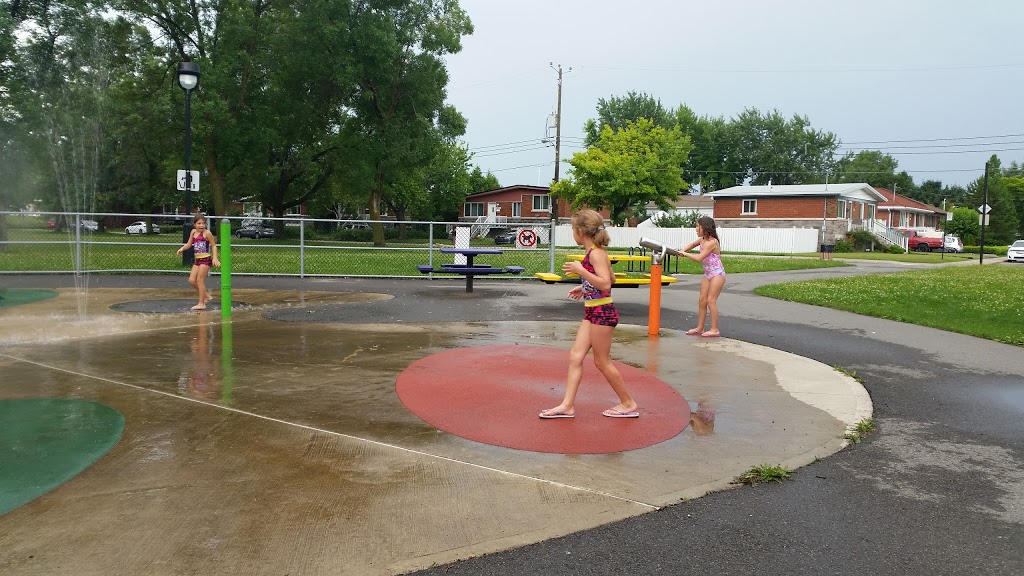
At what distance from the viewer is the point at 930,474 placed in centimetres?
479

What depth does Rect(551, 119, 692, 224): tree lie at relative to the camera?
48.6 metres

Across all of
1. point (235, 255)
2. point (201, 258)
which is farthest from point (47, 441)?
point (235, 255)

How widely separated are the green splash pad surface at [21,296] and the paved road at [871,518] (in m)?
12.8

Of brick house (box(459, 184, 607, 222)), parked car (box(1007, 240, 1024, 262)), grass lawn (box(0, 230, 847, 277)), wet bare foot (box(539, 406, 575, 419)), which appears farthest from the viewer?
brick house (box(459, 184, 607, 222))

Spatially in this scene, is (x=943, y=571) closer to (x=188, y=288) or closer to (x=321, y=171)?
(x=188, y=288)

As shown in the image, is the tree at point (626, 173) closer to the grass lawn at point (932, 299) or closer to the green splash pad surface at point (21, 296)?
the grass lawn at point (932, 299)

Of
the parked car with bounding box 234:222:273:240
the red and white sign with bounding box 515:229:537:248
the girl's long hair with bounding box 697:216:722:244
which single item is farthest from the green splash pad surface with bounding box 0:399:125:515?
the parked car with bounding box 234:222:273:240

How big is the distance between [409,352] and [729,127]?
3350 inches

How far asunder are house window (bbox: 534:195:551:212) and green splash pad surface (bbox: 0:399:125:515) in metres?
61.1

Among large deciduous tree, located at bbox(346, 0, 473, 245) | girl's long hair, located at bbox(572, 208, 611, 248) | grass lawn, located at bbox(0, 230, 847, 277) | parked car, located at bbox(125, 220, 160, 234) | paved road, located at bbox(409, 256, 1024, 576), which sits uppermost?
large deciduous tree, located at bbox(346, 0, 473, 245)

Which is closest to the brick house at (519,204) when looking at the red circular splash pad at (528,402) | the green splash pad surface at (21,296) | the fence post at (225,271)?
the green splash pad surface at (21,296)

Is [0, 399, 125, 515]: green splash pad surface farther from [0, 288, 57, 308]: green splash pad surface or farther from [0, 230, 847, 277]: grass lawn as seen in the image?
[0, 230, 847, 277]: grass lawn

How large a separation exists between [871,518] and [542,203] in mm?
63467

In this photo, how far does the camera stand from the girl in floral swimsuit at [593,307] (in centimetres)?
560
